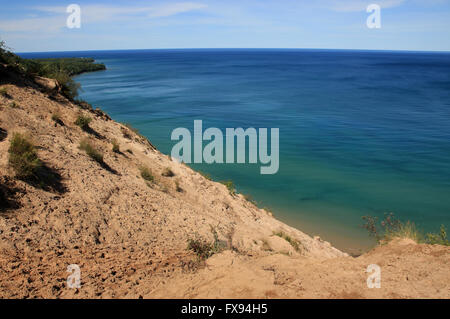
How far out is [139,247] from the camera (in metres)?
6.72

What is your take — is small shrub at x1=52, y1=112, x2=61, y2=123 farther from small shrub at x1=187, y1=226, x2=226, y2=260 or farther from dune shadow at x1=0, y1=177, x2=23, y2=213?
small shrub at x1=187, y1=226, x2=226, y2=260

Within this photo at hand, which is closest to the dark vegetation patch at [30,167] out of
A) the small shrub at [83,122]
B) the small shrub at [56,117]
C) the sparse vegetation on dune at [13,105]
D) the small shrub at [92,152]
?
the small shrub at [92,152]

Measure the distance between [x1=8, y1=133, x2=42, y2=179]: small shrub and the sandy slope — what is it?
0.20m

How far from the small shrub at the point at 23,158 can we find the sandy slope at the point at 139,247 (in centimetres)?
20

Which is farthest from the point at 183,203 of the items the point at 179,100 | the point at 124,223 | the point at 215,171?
the point at 179,100

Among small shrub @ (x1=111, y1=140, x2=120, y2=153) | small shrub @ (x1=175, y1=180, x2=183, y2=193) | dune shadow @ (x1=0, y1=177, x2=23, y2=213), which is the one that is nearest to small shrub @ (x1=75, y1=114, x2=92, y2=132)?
small shrub @ (x1=111, y1=140, x2=120, y2=153)

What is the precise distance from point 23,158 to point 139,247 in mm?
3554

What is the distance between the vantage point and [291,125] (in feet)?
99.0

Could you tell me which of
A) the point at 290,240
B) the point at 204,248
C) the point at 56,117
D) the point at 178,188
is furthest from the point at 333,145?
the point at 204,248

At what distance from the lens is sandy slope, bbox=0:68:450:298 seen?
16.8ft

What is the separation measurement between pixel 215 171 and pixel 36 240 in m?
13.8

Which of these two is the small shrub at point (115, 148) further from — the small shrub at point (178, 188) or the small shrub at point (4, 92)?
the small shrub at point (4, 92)

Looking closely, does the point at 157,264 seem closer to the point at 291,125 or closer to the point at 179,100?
the point at 291,125
